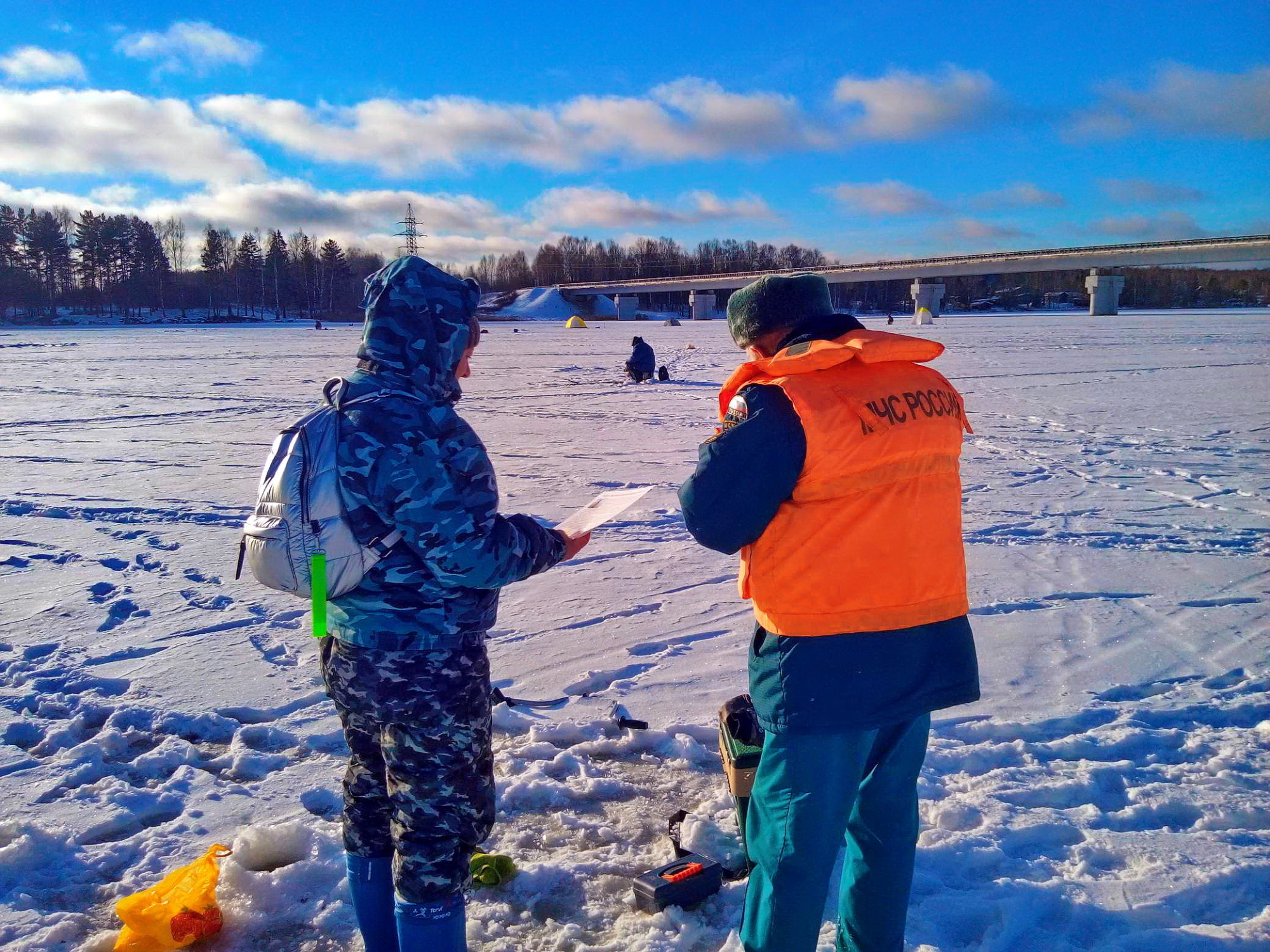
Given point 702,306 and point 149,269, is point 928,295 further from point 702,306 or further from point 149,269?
point 149,269

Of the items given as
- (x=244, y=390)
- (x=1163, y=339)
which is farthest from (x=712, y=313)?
(x=244, y=390)

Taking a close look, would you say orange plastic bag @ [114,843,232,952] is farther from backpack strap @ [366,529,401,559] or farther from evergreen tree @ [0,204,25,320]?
evergreen tree @ [0,204,25,320]

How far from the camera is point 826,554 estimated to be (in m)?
2.00

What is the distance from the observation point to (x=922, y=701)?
2082mm

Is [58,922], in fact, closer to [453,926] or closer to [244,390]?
[453,926]

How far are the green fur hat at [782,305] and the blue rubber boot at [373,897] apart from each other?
1736mm

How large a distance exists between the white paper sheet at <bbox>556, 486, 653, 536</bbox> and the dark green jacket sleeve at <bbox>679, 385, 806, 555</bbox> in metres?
0.44

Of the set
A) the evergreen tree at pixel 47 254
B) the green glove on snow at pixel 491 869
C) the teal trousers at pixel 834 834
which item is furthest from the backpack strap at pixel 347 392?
the evergreen tree at pixel 47 254

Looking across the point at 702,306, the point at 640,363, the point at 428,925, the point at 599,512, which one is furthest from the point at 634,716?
the point at 702,306

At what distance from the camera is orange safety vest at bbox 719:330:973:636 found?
1946 millimetres

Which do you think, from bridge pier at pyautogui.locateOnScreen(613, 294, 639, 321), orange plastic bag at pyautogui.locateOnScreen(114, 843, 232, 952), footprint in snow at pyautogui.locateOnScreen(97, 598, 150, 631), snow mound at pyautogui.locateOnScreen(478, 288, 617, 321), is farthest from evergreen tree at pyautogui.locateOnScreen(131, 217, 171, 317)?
orange plastic bag at pyautogui.locateOnScreen(114, 843, 232, 952)

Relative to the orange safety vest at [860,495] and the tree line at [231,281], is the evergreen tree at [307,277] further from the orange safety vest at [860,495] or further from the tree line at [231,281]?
the orange safety vest at [860,495]

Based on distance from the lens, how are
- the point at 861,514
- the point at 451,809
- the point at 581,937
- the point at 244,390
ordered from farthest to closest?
the point at 244,390
the point at 581,937
the point at 451,809
the point at 861,514

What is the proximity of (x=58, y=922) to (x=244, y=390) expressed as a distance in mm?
17358
